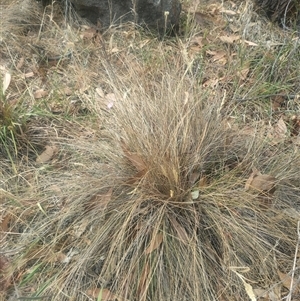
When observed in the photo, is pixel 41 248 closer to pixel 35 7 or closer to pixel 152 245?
pixel 152 245

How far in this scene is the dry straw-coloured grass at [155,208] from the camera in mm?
1908

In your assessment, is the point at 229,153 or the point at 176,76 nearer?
the point at 229,153

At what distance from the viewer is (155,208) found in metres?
2.02

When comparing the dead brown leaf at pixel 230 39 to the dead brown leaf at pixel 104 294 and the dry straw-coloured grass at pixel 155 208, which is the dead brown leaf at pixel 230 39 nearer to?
the dry straw-coloured grass at pixel 155 208

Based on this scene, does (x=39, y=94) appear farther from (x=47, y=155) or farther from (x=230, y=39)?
(x=230, y=39)

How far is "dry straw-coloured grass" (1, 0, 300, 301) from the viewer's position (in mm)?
1908

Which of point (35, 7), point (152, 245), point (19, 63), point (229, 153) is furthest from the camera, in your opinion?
point (35, 7)

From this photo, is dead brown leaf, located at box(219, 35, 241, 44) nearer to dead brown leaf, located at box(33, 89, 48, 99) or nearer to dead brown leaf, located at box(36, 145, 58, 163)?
dead brown leaf, located at box(33, 89, 48, 99)

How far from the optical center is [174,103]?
7.52ft

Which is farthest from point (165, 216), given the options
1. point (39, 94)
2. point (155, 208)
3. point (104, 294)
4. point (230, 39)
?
point (230, 39)

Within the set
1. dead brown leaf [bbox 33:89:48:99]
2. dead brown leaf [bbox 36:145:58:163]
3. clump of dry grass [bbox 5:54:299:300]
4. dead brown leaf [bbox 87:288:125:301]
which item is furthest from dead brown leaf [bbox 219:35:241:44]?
dead brown leaf [bbox 87:288:125:301]

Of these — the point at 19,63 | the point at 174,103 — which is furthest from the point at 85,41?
the point at 174,103

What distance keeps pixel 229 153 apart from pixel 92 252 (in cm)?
84

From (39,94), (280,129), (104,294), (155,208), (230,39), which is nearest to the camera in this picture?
(104,294)
